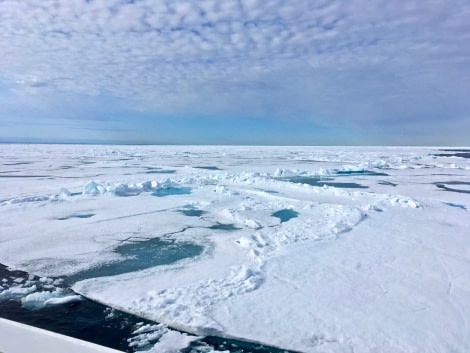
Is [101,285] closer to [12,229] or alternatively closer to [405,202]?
[12,229]

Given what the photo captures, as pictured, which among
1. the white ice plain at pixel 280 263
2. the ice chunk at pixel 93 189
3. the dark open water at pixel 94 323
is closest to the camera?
the dark open water at pixel 94 323

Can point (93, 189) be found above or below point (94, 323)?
above

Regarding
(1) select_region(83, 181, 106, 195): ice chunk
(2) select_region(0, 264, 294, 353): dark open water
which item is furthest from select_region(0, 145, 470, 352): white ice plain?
(1) select_region(83, 181, 106, 195): ice chunk

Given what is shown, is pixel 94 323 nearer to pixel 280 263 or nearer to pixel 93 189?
pixel 280 263

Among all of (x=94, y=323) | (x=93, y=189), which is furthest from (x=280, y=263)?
(x=93, y=189)

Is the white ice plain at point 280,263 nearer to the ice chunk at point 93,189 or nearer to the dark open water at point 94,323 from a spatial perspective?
the dark open water at point 94,323

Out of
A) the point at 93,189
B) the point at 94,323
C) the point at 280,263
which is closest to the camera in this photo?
the point at 94,323

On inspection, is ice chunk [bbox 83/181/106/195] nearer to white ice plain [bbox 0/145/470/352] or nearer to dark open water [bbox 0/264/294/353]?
white ice plain [bbox 0/145/470/352]

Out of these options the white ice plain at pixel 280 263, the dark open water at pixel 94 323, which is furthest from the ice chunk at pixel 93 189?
the dark open water at pixel 94 323

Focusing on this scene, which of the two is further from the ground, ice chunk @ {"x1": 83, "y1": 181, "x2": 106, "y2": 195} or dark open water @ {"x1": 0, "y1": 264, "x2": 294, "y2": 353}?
ice chunk @ {"x1": 83, "y1": 181, "x2": 106, "y2": 195}

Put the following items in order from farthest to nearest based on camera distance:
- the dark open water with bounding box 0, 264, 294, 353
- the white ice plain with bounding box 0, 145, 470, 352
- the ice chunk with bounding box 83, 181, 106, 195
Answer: the ice chunk with bounding box 83, 181, 106, 195, the white ice plain with bounding box 0, 145, 470, 352, the dark open water with bounding box 0, 264, 294, 353

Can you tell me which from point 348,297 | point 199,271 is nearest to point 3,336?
point 199,271
